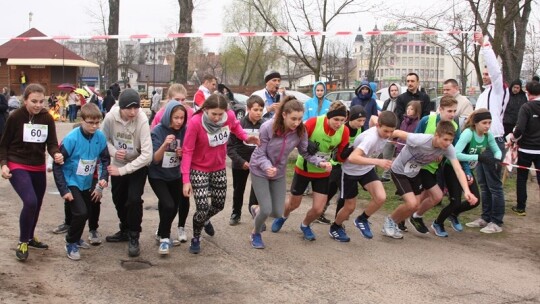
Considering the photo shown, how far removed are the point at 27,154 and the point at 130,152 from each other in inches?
37.5

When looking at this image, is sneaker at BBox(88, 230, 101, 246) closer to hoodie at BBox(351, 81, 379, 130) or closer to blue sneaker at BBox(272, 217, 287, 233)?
blue sneaker at BBox(272, 217, 287, 233)

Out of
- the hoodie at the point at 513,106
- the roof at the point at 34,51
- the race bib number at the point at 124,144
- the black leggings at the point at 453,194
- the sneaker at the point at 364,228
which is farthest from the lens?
the roof at the point at 34,51

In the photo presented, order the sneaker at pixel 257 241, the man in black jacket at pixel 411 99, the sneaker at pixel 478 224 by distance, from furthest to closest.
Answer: the man in black jacket at pixel 411 99, the sneaker at pixel 478 224, the sneaker at pixel 257 241

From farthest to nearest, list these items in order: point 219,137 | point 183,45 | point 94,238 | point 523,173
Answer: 1. point 183,45
2. point 523,173
3. point 94,238
4. point 219,137

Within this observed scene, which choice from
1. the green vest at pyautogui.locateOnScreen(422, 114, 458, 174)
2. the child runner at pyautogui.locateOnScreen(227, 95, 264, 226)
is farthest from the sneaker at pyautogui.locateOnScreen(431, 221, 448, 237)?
the child runner at pyautogui.locateOnScreen(227, 95, 264, 226)

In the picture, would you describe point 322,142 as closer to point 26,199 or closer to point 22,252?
point 26,199

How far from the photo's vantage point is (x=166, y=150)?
5715 mm

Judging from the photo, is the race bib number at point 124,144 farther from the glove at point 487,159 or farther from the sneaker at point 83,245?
the glove at point 487,159

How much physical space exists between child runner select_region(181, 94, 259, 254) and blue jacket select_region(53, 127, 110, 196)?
2.82 ft

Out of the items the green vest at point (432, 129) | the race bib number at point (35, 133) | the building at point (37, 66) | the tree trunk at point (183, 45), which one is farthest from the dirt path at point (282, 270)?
the building at point (37, 66)

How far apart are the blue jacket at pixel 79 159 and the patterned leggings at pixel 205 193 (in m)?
0.89

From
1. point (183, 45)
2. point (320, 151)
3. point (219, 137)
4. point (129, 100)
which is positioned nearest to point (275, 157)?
point (320, 151)

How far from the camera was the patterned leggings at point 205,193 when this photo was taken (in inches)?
225

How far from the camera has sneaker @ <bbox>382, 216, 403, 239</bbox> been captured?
21.9 feet
